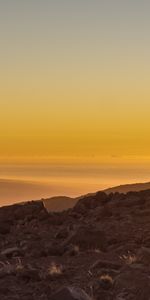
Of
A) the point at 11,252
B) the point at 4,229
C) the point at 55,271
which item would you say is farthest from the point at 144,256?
the point at 4,229

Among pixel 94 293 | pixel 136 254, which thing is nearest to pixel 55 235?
pixel 136 254

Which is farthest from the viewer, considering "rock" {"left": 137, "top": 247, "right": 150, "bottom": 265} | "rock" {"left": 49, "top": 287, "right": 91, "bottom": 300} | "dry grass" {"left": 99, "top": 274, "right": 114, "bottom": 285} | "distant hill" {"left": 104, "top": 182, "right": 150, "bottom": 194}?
"distant hill" {"left": 104, "top": 182, "right": 150, "bottom": 194}

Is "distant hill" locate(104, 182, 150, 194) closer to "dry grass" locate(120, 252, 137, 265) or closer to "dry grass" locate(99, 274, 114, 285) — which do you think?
"dry grass" locate(120, 252, 137, 265)

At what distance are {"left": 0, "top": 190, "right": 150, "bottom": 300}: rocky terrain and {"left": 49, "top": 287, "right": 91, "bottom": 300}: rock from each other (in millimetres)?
25

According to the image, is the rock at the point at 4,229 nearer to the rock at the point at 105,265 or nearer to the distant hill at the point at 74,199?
the rock at the point at 105,265

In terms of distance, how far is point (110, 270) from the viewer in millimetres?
17828

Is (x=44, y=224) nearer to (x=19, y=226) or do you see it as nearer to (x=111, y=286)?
(x=19, y=226)

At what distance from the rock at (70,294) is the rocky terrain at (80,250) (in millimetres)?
25

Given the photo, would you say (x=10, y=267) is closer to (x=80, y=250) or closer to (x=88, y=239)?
(x=80, y=250)

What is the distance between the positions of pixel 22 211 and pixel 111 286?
818 inches

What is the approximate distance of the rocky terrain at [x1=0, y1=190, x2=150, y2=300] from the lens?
16.0 m

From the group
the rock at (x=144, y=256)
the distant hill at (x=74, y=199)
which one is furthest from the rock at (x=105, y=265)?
the distant hill at (x=74, y=199)

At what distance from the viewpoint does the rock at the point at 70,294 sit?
1445 centimetres

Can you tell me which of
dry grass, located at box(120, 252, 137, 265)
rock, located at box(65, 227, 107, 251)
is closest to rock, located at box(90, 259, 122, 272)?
dry grass, located at box(120, 252, 137, 265)
